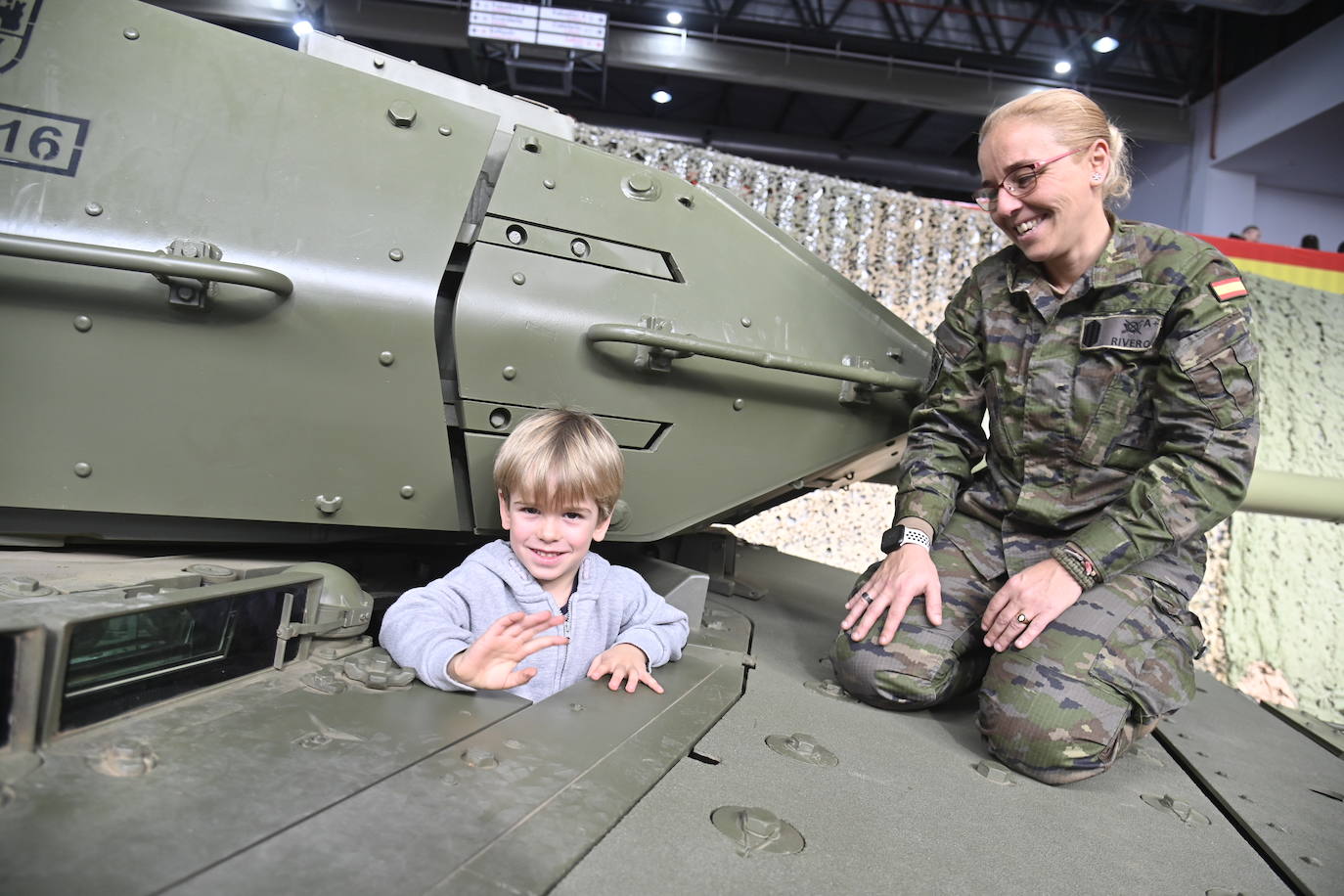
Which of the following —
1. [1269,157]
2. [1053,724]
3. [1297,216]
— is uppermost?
[1269,157]

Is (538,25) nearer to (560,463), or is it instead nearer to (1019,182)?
(1019,182)

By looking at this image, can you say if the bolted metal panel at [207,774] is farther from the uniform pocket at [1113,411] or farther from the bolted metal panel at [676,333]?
the uniform pocket at [1113,411]

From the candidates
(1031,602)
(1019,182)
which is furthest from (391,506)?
(1019,182)

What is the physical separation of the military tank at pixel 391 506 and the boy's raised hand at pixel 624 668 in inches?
1.6

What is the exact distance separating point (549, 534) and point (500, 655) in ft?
0.91

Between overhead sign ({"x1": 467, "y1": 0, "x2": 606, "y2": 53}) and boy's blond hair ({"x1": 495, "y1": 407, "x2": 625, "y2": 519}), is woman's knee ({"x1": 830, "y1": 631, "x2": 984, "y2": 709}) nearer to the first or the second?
boy's blond hair ({"x1": 495, "y1": 407, "x2": 625, "y2": 519})

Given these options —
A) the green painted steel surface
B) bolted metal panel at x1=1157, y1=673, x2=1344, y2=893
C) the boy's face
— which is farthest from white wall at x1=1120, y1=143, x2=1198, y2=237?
the boy's face

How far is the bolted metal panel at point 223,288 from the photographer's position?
65.7 inches

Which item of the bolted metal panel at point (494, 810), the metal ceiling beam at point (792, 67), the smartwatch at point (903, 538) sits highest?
the metal ceiling beam at point (792, 67)

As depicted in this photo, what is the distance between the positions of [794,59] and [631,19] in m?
1.94

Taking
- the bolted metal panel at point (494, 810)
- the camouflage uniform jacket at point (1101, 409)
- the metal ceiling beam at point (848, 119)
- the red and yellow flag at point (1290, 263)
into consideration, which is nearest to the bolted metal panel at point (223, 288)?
the bolted metal panel at point (494, 810)

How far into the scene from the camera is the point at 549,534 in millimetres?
1767

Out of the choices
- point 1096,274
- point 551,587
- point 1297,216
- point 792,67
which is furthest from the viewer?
point 1297,216

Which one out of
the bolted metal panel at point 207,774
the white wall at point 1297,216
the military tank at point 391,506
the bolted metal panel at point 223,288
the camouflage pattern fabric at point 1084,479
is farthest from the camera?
the white wall at point 1297,216
